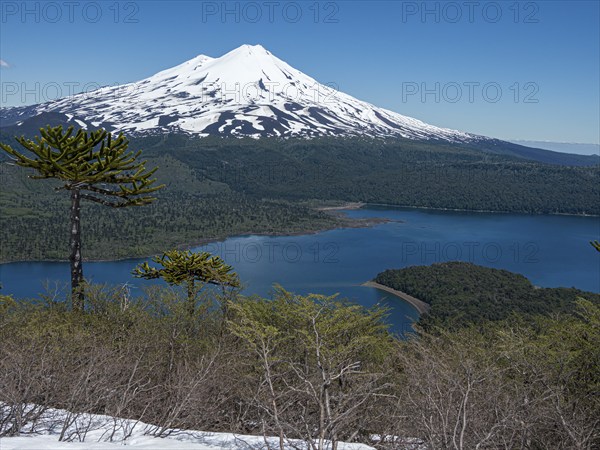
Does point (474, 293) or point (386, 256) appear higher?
point (474, 293)

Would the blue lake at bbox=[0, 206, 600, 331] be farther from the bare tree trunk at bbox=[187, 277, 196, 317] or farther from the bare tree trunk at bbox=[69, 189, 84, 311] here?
the bare tree trunk at bbox=[69, 189, 84, 311]

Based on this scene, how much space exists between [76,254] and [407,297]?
200 feet

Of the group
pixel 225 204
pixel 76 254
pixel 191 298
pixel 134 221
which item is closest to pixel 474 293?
pixel 191 298

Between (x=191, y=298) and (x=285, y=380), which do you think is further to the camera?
(x=191, y=298)

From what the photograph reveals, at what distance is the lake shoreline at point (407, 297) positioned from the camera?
6650 centimetres

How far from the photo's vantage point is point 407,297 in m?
72.1

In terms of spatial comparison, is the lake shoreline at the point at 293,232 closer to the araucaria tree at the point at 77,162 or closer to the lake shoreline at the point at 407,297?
the lake shoreline at the point at 407,297

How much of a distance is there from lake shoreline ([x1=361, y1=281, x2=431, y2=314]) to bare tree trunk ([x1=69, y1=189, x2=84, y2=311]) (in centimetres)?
5324

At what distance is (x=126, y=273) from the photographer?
268ft

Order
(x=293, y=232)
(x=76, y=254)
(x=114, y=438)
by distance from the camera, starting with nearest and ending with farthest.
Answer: (x=114, y=438)
(x=76, y=254)
(x=293, y=232)

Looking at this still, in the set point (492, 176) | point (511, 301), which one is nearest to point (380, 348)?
point (511, 301)

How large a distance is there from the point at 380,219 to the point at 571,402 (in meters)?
136

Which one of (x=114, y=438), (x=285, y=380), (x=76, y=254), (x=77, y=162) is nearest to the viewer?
(x=114, y=438)

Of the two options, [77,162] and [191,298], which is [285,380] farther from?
[77,162]
